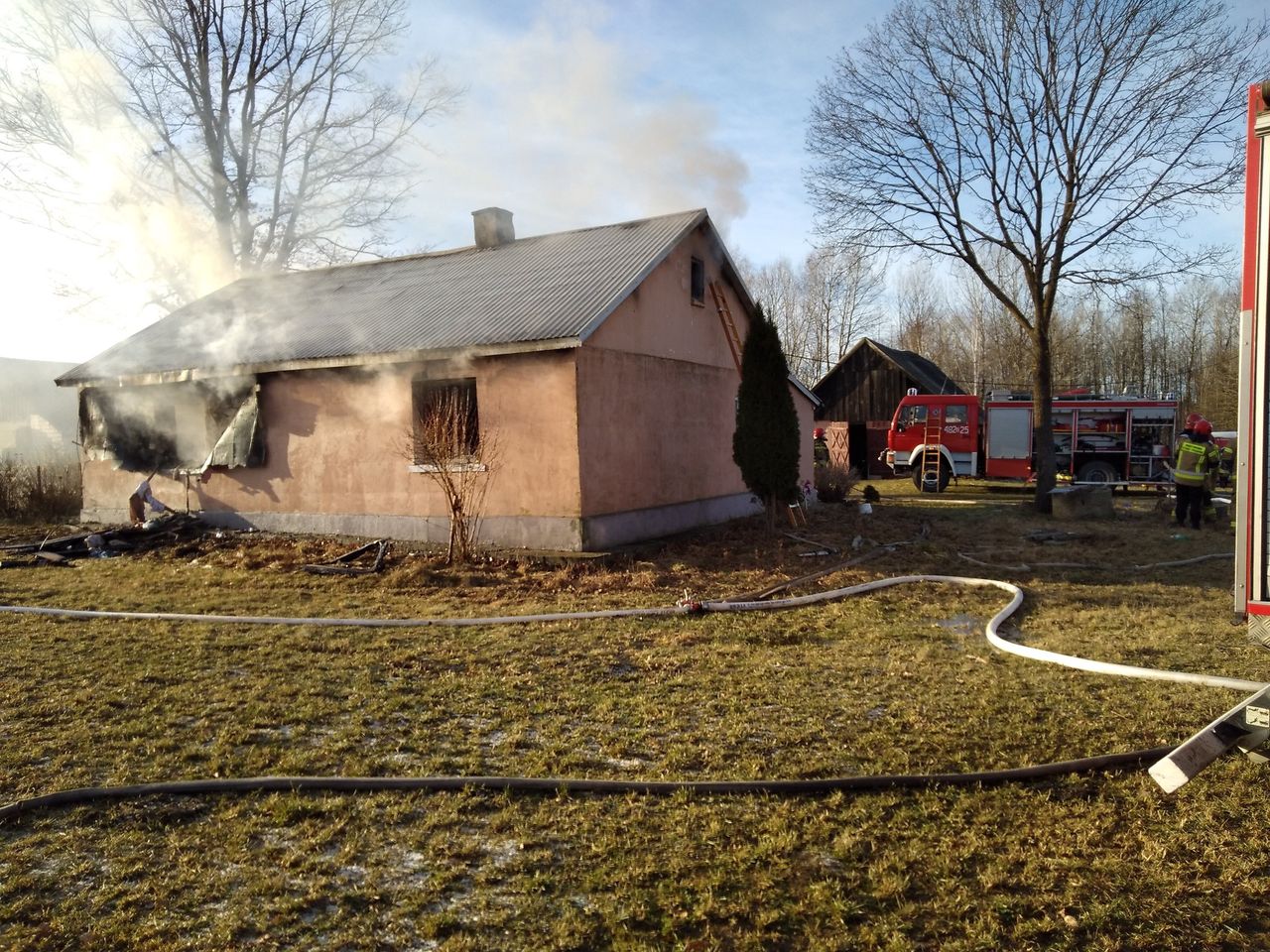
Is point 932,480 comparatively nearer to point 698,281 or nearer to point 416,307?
point 698,281

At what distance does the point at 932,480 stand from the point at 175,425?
18.7 metres

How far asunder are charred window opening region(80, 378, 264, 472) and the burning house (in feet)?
0.12

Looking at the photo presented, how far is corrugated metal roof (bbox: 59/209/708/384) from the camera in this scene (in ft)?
37.5

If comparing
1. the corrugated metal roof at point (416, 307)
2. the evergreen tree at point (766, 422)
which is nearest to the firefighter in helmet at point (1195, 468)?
the evergreen tree at point (766, 422)

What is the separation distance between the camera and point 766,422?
12.2m

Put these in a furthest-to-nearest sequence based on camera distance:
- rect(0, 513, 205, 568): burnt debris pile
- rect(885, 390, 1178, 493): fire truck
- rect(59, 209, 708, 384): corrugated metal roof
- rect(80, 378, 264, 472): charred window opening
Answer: rect(885, 390, 1178, 493): fire truck → rect(80, 378, 264, 472): charred window opening → rect(0, 513, 205, 568): burnt debris pile → rect(59, 209, 708, 384): corrugated metal roof

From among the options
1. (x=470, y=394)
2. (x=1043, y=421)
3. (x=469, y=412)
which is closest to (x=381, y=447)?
(x=469, y=412)

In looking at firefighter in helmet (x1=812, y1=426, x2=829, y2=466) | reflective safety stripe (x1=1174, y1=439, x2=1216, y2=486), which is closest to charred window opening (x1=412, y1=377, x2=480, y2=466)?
reflective safety stripe (x1=1174, y1=439, x2=1216, y2=486)

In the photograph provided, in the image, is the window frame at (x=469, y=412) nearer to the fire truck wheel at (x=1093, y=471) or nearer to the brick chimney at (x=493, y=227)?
the brick chimney at (x=493, y=227)

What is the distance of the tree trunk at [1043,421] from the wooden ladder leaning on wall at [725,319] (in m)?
6.89

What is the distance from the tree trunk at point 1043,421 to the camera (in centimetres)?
1712

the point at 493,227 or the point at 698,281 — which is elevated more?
the point at 493,227

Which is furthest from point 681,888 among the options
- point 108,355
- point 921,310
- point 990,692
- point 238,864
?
point 921,310

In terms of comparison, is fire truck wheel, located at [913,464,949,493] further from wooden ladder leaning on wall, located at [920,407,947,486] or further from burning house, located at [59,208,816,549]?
burning house, located at [59,208,816,549]
